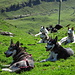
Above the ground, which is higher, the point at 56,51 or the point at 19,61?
the point at 19,61

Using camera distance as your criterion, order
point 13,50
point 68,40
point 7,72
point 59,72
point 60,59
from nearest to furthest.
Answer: point 59,72
point 7,72
point 13,50
point 60,59
point 68,40

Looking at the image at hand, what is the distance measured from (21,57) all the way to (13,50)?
859 millimetres

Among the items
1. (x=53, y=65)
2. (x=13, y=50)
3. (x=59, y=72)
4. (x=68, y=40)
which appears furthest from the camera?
(x=68, y=40)

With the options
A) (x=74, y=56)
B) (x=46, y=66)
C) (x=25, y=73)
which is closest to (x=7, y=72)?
(x=25, y=73)

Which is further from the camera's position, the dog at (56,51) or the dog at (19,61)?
the dog at (56,51)

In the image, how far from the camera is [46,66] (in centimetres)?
1448

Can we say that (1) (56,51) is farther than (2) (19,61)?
Yes

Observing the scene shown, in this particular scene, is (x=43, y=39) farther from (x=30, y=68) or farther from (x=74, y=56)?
(x=30, y=68)

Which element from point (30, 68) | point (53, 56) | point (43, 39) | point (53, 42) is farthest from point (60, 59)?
point (43, 39)

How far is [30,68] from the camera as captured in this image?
12.8 meters

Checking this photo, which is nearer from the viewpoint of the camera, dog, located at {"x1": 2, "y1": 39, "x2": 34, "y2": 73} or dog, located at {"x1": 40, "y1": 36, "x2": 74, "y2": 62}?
dog, located at {"x1": 2, "y1": 39, "x2": 34, "y2": 73}

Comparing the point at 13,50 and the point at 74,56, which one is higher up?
the point at 13,50

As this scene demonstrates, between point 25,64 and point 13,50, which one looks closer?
point 25,64

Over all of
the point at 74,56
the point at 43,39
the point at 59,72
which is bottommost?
the point at 43,39
